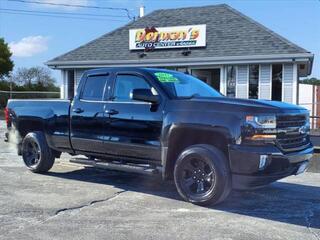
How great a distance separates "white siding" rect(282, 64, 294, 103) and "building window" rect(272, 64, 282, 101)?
204mm

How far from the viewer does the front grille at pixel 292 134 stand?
665cm

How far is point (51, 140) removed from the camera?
355 inches

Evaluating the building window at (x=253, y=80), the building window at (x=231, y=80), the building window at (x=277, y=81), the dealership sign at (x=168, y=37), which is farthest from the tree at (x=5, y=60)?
the building window at (x=277, y=81)

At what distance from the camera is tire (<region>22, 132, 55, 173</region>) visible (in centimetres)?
919

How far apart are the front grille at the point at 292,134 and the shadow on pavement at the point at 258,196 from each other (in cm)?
84

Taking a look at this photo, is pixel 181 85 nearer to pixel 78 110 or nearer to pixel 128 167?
pixel 128 167

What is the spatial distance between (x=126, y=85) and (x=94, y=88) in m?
0.71

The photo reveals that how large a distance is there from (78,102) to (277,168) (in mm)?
3633

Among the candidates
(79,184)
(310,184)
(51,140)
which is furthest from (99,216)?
(310,184)

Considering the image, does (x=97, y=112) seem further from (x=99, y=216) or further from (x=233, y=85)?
(x=233, y=85)

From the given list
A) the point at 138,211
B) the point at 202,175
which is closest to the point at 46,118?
the point at 138,211

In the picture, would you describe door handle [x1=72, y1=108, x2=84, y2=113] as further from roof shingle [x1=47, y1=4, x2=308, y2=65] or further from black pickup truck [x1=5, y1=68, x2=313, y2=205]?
roof shingle [x1=47, y1=4, x2=308, y2=65]

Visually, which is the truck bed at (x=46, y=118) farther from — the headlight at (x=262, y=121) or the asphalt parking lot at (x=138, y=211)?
the headlight at (x=262, y=121)

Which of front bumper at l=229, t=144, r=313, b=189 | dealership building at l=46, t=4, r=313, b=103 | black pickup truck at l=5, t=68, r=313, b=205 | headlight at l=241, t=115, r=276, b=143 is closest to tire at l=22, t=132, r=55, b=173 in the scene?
black pickup truck at l=5, t=68, r=313, b=205
